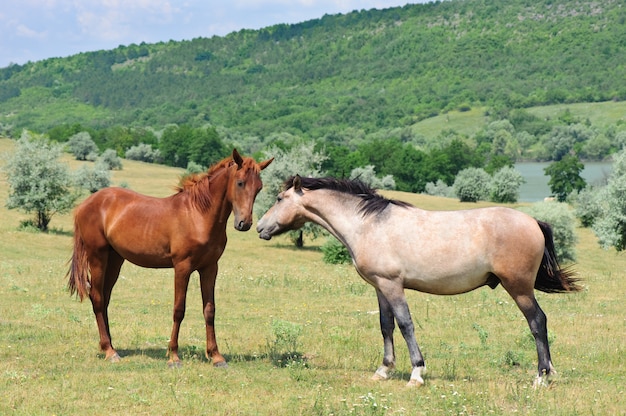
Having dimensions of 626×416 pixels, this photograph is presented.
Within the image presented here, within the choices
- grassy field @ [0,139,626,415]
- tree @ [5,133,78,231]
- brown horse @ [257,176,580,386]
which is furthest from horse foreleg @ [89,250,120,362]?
tree @ [5,133,78,231]

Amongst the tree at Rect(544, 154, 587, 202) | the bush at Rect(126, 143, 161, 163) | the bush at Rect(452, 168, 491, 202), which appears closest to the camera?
the bush at Rect(452, 168, 491, 202)

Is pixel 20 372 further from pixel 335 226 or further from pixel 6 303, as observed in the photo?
pixel 6 303

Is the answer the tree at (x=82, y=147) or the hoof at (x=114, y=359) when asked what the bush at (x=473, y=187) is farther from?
the hoof at (x=114, y=359)

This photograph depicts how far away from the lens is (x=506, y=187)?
99.1 metres

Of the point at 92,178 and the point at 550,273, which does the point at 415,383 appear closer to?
the point at 550,273

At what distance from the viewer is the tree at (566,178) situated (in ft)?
379

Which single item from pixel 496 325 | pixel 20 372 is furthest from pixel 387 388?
pixel 496 325

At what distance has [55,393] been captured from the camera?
31.4 ft

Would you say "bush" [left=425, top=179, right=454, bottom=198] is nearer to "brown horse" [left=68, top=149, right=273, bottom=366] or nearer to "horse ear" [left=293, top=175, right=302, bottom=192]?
"brown horse" [left=68, top=149, right=273, bottom=366]

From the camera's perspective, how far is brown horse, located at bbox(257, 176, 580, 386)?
10.2m

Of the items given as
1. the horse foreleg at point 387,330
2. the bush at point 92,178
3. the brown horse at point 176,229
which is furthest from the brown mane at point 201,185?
the bush at point 92,178

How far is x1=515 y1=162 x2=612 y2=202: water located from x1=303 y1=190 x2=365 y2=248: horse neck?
99.8 meters

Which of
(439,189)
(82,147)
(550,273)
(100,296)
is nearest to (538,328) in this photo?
(550,273)

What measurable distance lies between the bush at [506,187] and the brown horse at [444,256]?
9068 cm
